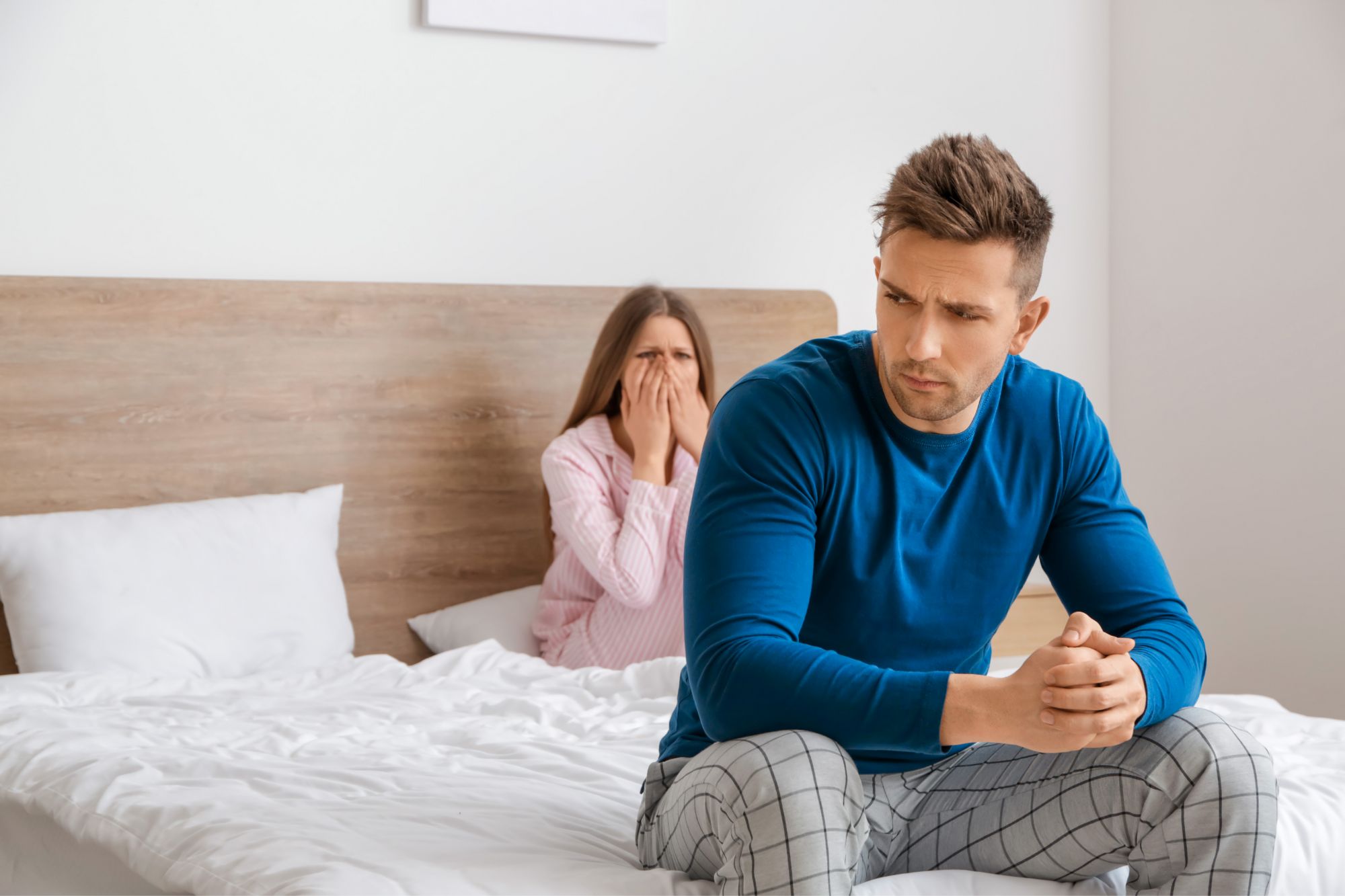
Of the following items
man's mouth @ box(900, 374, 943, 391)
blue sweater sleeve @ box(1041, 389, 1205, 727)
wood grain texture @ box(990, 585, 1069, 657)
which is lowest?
wood grain texture @ box(990, 585, 1069, 657)

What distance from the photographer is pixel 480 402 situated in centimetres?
276

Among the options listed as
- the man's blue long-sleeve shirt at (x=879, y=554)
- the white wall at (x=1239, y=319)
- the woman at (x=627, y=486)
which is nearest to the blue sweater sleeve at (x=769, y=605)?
the man's blue long-sleeve shirt at (x=879, y=554)

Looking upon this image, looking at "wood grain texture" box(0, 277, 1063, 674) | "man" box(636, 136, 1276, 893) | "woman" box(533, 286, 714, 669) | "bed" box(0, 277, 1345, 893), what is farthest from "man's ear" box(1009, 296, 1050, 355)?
"wood grain texture" box(0, 277, 1063, 674)

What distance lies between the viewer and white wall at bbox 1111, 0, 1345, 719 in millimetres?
2830

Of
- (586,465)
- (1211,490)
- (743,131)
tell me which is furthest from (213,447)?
(1211,490)

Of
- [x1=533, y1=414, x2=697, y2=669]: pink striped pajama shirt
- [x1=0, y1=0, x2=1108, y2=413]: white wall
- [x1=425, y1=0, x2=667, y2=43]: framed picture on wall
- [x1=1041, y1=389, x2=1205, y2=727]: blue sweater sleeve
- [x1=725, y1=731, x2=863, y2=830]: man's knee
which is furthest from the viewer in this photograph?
[x1=425, y1=0, x2=667, y2=43]: framed picture on wall

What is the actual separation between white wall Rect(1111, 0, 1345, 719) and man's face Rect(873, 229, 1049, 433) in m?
1.88

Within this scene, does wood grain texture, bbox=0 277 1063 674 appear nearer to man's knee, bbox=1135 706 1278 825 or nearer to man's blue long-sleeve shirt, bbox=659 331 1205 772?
man's blue long-sleeve shirt, bbox=659 331 1205 772

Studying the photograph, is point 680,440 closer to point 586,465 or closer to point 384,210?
point 586,465

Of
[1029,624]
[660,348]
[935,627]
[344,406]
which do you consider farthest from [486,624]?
[935,627]

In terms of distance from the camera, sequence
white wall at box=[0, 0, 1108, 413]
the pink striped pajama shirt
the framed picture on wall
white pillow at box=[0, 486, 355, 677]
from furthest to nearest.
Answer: the framed picture on wall
white wall at box=[0, 0, 1108, 413]
the pink striped pajama shirt
white pillow at box=[0, 486, 355, 677]

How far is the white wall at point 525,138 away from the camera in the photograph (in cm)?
250

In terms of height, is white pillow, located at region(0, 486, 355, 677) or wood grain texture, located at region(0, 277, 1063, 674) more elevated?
wood grain texture, located at region(0, 277, 1063, 674)

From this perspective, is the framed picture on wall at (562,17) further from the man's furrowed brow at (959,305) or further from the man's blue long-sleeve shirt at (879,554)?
the man's furrowed brow at (959,305)
